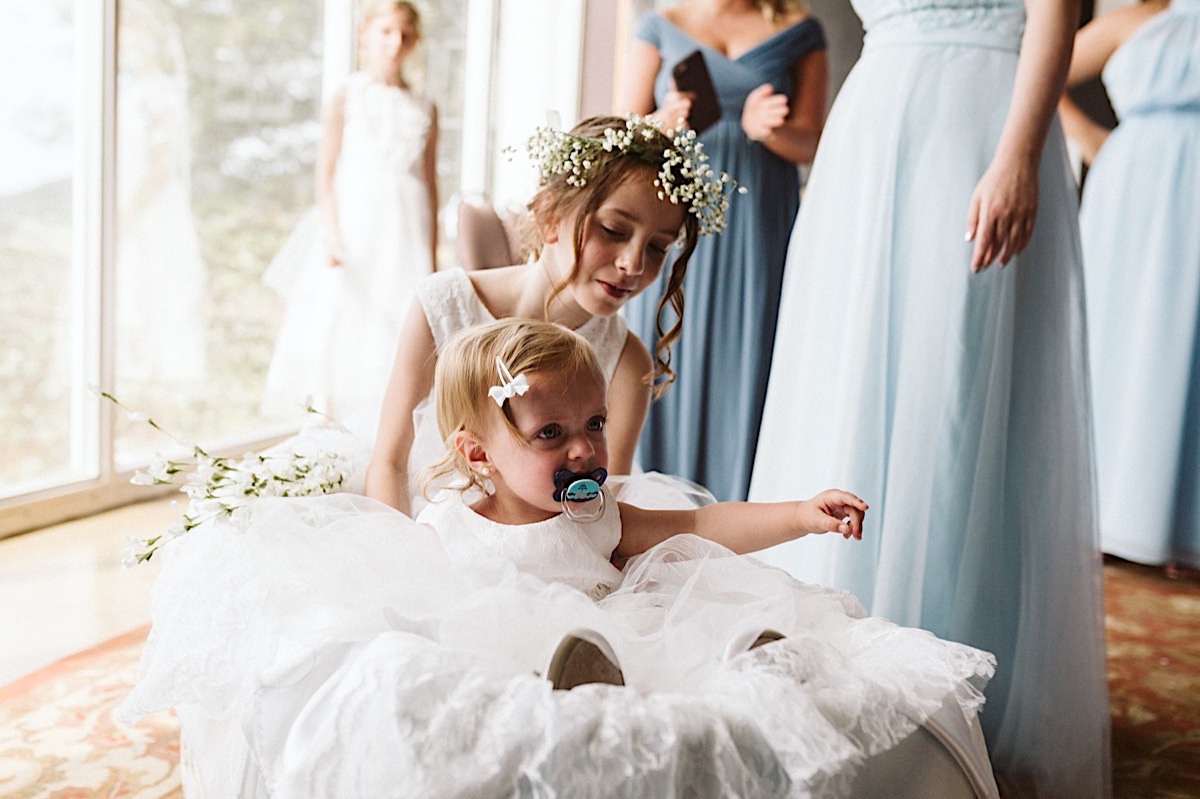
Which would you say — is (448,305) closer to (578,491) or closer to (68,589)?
(578,491)

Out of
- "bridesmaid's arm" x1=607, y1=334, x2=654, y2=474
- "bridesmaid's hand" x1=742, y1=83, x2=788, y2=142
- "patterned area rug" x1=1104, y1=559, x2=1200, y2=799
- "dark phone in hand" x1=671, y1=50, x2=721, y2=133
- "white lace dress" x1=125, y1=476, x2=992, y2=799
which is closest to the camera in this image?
"white lace dress" x1=125, y1=476, x2=992, y2=799

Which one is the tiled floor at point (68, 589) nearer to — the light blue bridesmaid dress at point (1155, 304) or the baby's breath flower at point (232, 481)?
the baby's breath flower at point (232, 481)

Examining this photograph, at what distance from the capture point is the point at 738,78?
9.96ft

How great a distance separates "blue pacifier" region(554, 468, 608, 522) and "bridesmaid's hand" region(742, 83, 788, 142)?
4.45 ft

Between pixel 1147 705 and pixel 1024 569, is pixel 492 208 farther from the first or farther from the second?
pixel 1147 705

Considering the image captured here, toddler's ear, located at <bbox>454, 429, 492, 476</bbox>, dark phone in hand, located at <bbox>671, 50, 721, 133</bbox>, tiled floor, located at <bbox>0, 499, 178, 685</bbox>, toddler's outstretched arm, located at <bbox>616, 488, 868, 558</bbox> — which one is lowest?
tiled floor, located at <bbox>0, 499, 178, 685</bbox>

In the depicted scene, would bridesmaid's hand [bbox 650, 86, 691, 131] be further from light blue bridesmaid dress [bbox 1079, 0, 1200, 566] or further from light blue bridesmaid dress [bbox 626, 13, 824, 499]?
light blue bridesmaid dress [bbox 1079, 0, 1200, 566]

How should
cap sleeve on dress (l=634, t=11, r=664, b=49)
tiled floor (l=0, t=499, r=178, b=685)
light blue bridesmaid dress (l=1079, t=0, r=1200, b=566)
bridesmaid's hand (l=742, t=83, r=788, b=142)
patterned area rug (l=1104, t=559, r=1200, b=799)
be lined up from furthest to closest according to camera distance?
light blue bridesmaid dress (l=1079, t=0, r=1200, b=566) < cap sleeve on dress (l=634, t=11, r=664, b=49) < bridesmaid's hand (l=742, t=83, r=788, b=142) < tiled floor (l=0, t=499, r=178, b=685) < patterned area rug (l=1104, t=559, r=1200, b=799)

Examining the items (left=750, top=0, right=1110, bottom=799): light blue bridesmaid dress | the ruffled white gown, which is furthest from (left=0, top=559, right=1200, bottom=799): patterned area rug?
the ruffled white gown

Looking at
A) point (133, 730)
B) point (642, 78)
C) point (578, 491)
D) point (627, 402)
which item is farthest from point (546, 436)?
point (642, 78)

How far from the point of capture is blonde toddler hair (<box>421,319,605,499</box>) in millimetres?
1446

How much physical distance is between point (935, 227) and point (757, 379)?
114cm

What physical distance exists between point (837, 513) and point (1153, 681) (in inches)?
60.5

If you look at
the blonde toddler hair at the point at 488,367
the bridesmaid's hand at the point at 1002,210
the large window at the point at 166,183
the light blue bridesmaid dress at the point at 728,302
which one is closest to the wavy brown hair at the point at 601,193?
the blonde toddler hair at the point at 488,367
